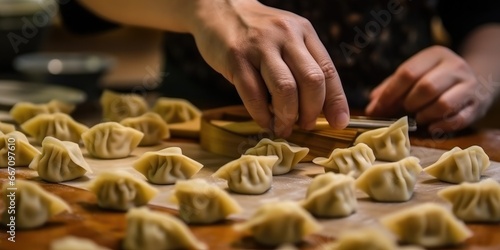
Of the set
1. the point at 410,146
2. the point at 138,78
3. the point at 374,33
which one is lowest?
the point at 138,78

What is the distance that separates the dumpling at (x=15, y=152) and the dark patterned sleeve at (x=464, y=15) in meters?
1.69

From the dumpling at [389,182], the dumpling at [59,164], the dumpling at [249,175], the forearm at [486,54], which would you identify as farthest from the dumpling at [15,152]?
the forearm at [486,54]

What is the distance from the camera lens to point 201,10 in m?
1.98

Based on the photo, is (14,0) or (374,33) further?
(14,0)

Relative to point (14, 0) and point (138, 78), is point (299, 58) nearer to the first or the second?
point (14, 0)

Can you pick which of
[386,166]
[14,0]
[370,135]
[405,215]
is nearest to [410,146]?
[370,135]

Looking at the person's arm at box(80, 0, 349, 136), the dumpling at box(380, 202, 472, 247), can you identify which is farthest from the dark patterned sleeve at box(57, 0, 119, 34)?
the dumpling at box(380, 202, 472, 247)

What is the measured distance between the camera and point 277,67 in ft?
5.68

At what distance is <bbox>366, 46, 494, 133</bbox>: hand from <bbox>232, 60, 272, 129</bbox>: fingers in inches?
24.1

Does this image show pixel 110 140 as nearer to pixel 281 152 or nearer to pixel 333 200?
pixel 281 152

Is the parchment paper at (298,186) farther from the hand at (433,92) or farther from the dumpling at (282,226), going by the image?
the hand at (433,92)

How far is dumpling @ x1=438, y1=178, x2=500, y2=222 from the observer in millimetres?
1427

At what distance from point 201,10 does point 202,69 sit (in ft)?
2.55

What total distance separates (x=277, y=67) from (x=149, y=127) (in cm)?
55
